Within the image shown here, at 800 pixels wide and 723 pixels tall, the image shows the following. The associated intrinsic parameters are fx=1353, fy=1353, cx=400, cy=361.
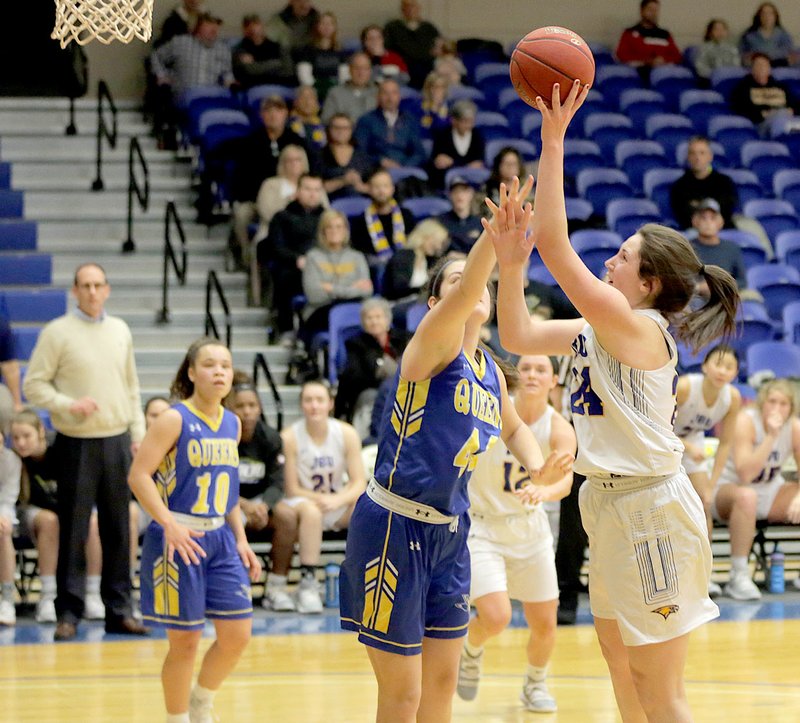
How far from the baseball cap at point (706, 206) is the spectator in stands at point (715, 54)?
381 centimetres

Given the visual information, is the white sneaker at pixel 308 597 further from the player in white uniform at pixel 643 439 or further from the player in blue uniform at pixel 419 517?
the player in white uniform at pixel 643 439

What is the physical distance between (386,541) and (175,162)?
9.64 metres

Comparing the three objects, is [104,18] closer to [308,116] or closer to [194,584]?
[194,584]

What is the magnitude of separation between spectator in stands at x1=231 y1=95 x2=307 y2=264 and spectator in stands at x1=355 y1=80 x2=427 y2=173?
0.86 m

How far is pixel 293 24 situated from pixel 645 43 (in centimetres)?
418

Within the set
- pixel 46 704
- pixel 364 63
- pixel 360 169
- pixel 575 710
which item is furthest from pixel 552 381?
pixel 364 63

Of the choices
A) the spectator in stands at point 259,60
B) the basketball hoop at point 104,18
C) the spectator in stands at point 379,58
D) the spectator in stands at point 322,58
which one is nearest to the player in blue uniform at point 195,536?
the basketball hoop at point 104,18

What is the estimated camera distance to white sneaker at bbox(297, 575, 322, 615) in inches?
332

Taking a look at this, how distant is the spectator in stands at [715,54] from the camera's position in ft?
50.7

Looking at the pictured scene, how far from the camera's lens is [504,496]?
6258 millimetres

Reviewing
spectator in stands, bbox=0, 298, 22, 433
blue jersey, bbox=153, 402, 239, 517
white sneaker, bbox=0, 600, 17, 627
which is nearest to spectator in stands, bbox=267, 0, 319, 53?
spectator in stands, bbox=0, 298, 22, 433

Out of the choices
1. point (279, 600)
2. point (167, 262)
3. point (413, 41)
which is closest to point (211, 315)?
point (167, 262)

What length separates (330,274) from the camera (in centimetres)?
1039

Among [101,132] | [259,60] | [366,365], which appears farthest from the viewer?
[259,60]
